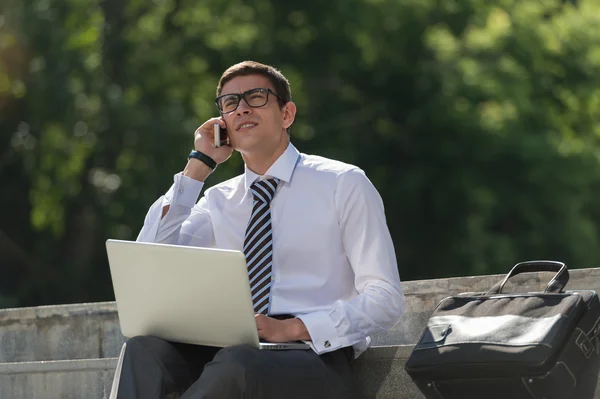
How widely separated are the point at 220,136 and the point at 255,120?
0.28 metres

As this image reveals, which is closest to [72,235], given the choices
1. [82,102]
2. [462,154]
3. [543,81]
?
[82,102]

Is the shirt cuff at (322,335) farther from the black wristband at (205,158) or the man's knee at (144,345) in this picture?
the black wristband at (205,158)

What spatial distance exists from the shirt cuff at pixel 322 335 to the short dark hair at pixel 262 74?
96 centimetres

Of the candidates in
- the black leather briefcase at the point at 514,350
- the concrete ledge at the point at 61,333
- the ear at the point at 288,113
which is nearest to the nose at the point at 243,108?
the ear at the point at 288,113

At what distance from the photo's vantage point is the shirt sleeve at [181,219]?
449 cm

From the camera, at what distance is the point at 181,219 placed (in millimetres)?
4504

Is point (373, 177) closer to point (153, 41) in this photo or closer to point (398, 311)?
point (153, 41)

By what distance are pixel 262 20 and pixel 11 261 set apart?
510cm

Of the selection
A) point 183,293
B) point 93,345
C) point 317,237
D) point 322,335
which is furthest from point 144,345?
point 93,345

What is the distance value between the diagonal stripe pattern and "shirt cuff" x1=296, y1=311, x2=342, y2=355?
1.25 ft

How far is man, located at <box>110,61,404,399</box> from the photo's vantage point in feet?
12.1

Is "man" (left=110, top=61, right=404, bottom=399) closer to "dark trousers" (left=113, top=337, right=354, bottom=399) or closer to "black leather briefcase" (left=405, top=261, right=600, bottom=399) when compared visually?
"dark trousers" (left=113, top=337, right=354, bottom=399)

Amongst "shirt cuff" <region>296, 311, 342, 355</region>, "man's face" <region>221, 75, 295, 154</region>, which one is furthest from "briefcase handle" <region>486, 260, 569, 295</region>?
"man's face" <region>221, 75, 295, 154</region>

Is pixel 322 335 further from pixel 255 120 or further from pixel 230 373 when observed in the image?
pixel 255 120
